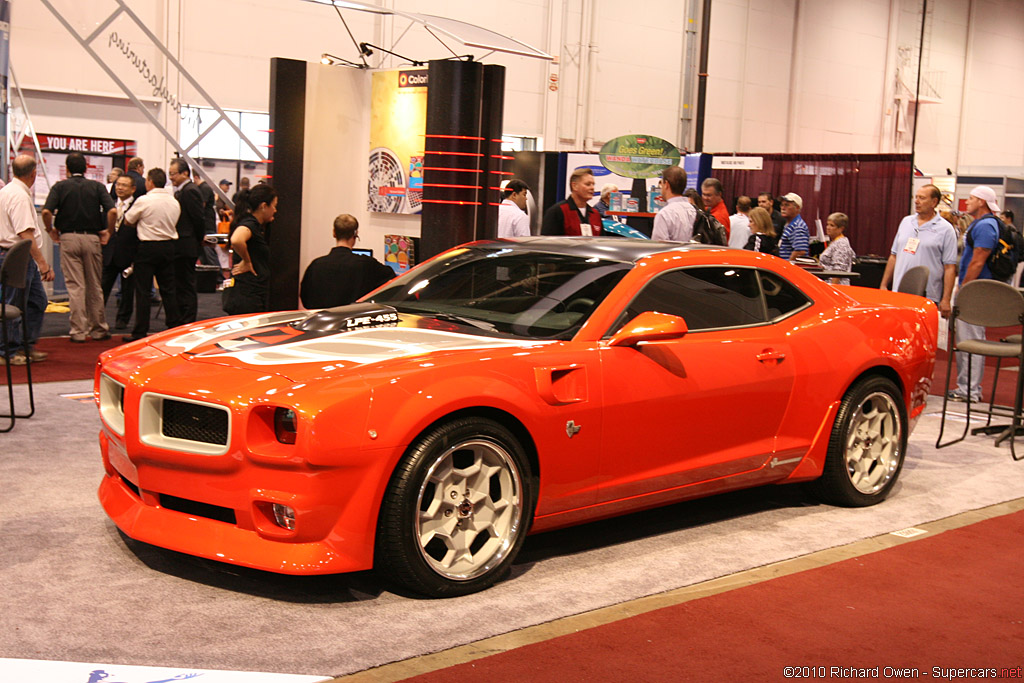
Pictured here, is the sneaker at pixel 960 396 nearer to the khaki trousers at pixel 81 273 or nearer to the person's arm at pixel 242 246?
the person's arm at pixel 242 246

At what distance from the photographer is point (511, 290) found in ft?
15.4

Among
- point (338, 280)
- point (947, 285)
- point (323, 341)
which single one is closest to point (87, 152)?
point (338, 280)

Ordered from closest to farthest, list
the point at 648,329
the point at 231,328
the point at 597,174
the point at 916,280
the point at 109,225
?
the point at 648,329
the point at 231,328
the point at 916,280
the point at 109,225
the point at 597,174

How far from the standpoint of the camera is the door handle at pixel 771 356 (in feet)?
16.1

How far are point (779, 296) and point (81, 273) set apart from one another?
7457mm

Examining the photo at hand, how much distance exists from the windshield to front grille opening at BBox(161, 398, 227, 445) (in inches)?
47.2

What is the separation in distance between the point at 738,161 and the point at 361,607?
49.7 ft

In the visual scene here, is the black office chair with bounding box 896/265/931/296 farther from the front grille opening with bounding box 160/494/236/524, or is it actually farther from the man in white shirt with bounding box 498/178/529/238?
the front grille opening with bounding box 160/494/236/524

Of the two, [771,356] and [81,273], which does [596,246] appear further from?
[81,273]

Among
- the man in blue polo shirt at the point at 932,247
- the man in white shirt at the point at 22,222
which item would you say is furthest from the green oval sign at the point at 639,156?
the man in white shirt at the point at 22,222

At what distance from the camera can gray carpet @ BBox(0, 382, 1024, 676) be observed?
339 centimetres

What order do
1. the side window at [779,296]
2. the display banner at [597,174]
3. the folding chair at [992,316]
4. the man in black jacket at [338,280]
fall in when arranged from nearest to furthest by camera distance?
the side window at [779,296], the man in black jacket at [338,280], the folding chair at [992,316], the display banner at [597,174]

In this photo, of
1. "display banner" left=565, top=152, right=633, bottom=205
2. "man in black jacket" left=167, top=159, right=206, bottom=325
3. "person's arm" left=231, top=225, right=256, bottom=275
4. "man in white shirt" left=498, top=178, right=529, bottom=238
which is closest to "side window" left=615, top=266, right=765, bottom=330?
"person's arm" left=231, top=225, right=256, bottom=275

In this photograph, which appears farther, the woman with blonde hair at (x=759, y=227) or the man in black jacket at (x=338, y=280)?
the woman with blonde hair at (x=759, y=227)
